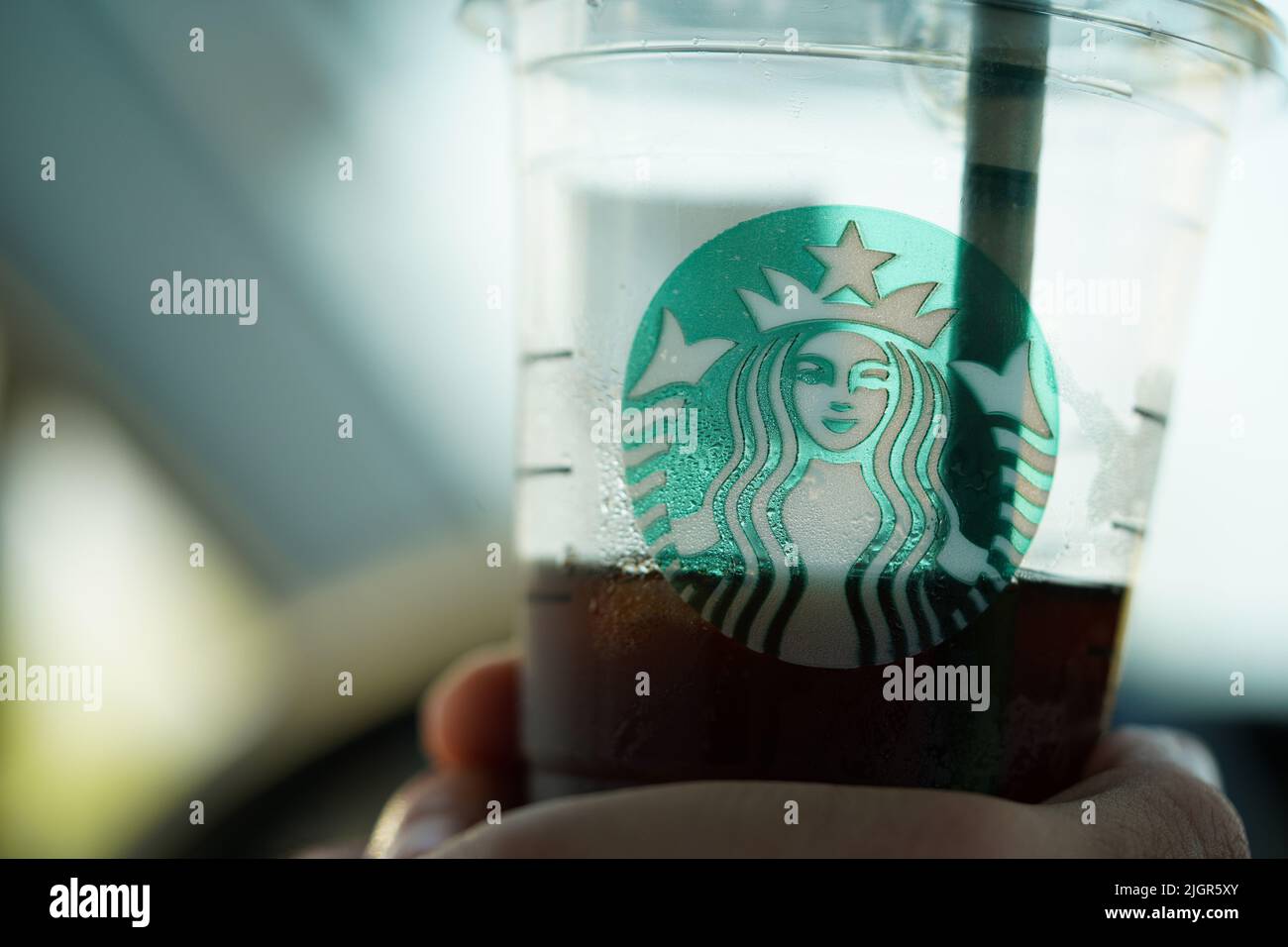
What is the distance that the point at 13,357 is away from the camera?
4.63ft

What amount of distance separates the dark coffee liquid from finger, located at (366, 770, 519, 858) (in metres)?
0.18

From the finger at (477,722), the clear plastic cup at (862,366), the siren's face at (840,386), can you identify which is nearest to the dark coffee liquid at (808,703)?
the clear plastic cup at (862,366)

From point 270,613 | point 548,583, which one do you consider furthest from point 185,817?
point 548,583

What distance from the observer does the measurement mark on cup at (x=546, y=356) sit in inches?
23.2

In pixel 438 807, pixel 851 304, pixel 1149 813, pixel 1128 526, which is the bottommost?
pixel 438 807

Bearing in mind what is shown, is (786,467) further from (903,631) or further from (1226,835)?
(1226,835)

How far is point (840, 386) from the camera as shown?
494 millimetres

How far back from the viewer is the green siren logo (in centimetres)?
49

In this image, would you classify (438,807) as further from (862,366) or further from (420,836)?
(862,366)

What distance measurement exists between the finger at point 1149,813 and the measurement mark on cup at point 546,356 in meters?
0.32

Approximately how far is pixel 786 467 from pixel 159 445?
1203 mm

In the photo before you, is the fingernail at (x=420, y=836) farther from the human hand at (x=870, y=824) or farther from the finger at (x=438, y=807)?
the human hand at (x=870, y=824)

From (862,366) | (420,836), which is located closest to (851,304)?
(862,366)

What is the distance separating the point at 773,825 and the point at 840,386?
0.19 metres
